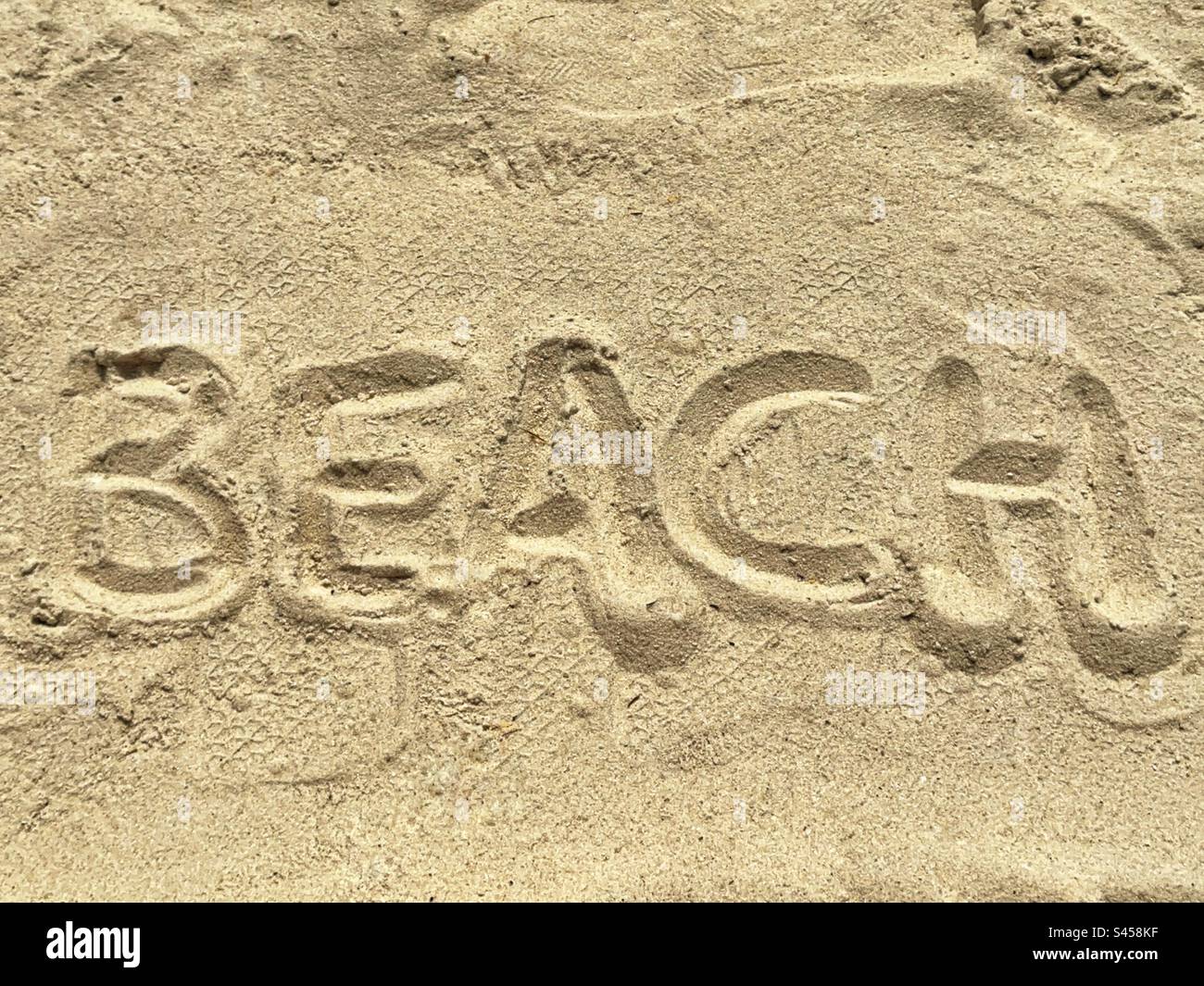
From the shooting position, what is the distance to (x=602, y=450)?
6.40 feet

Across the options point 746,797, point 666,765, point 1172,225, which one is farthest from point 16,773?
point 1172,225

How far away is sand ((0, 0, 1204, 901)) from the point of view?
1.81 meters

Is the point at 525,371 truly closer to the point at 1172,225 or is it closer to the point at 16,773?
the point at 16,773

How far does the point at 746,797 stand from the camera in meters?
1.82

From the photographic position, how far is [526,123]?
6.73 ft

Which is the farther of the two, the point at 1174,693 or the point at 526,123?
the point at 526,123

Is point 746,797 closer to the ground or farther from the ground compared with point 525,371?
closer to the ground

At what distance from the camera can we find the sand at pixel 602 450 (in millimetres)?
1813

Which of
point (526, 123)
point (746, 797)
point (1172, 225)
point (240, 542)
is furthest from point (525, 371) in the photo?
point (1172, 225)

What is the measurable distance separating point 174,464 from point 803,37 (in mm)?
1841

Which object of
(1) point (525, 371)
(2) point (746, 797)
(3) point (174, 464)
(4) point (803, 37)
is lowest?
(2) point (746, 797)

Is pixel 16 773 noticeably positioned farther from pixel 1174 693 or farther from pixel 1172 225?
pixel 1172 225
